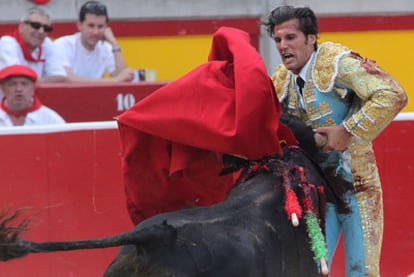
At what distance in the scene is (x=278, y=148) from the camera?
11.3 ft

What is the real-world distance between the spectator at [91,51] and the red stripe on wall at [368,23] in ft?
9.46

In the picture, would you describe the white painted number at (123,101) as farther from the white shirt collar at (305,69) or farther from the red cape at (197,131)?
the red cape at (197,131)

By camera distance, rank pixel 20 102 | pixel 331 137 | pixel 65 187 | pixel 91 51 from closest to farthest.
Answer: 1. pixel 331 137
2. pixel 65 187
3. pixel 20 102
4. pixel 91 51

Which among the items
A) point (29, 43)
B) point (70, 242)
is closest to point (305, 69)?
point (70, 242)

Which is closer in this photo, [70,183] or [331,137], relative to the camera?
[331,137]

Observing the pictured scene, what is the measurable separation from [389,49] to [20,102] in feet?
15.7

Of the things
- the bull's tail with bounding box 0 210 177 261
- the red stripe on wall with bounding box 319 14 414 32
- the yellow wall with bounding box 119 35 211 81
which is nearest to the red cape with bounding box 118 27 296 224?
the bull's tail with bounding box 0 210 177 261

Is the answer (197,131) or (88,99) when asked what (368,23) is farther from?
(197,131)

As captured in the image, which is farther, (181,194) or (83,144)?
(83,144)

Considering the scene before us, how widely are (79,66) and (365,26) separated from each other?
3.44 metres

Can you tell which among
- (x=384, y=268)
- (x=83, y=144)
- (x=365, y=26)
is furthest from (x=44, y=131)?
(x=365, y=26)

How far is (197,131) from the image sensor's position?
3.31m

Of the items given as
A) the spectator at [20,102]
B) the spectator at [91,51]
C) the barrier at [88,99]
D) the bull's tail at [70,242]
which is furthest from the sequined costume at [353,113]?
the spectator at [91,51]

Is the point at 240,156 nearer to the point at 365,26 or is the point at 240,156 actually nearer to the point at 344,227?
the point at 344,227
